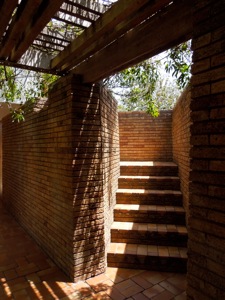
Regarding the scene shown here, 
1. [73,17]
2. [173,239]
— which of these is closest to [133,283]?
[173,239]

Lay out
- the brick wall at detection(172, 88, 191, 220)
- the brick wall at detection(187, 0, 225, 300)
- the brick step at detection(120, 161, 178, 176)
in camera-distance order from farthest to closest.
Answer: the brick step at detection(120, 161, 178, 176)
the brick wall at detection(172, 88, 191, 220)
the brick wall at detection(187, 0, 225, 300)

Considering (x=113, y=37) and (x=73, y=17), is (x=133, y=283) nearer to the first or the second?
(x=113, y=37)

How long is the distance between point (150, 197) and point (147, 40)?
3325 mm

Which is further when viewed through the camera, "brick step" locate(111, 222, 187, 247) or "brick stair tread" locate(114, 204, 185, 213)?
"brick stair tread" locate(114, 204, 185, 213)

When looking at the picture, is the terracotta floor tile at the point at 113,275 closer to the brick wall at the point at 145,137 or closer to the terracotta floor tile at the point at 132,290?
the terracotta floor tile at the point at 132,290

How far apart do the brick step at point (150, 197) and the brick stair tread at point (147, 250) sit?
102 centimetres

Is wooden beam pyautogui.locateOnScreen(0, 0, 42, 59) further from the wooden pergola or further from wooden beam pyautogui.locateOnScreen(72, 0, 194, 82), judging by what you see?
wooden beam pyautogui.locateOnScreen(72, 0, 194, 82)

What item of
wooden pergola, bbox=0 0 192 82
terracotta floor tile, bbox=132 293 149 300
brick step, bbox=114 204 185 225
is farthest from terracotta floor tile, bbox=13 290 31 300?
wooden pergola, bbox=0 0 192 82

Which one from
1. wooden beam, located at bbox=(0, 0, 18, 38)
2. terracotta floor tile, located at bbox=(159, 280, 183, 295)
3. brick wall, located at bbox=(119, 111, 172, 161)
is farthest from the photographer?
brick wall, located at bbox=(119, 111, 172, 161)

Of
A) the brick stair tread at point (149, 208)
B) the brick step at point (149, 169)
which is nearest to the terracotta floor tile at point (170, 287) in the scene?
the brick stair tread at point (149, 208)

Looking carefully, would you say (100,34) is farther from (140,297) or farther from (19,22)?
(140,297)

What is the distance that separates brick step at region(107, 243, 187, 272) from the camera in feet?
11.8

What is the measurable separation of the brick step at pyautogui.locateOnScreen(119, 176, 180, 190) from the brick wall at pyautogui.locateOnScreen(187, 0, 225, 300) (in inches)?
133

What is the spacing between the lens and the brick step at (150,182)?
513cm
